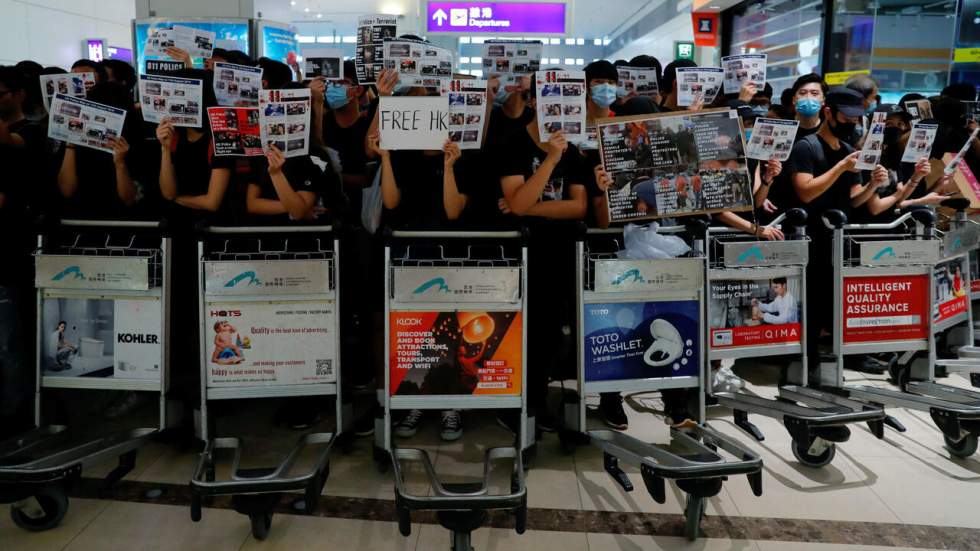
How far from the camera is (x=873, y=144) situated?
347 cm

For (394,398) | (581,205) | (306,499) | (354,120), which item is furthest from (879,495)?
(354,120)

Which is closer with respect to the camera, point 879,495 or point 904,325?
point 879,495

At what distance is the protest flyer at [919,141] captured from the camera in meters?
3.82

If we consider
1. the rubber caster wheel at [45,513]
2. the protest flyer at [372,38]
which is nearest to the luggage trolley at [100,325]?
the rubber caster wheel at [45,513]

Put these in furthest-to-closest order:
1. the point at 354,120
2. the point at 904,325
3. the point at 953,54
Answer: the point at 953,54, the point at 354,120, the point at 904,325

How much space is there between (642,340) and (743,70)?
2187 millimetres

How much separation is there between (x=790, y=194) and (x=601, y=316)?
1.73 meters

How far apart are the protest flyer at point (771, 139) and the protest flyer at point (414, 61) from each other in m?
1.49

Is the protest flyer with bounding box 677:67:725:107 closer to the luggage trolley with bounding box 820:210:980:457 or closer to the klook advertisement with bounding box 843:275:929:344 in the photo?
the luggage trolley with bounding box 820:210:980:457

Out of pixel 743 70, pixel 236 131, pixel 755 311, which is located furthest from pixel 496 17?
pixel 755 311

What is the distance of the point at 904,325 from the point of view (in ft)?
11.3

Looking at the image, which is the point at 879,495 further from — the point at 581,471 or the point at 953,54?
the point at 953,54

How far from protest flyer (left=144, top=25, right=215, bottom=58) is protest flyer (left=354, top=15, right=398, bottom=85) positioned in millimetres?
938

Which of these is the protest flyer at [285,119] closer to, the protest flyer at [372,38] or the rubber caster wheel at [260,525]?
the protest flyer at [372,38]
